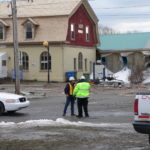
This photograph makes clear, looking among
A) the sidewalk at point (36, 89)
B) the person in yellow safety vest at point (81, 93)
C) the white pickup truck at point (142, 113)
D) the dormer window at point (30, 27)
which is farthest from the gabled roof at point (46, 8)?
the white pickup truck at point (142, 113)

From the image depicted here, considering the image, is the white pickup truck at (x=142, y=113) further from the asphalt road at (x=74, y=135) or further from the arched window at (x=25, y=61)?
the arched window at (x=25, y=61)

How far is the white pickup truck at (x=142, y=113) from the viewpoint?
10461 millimetres

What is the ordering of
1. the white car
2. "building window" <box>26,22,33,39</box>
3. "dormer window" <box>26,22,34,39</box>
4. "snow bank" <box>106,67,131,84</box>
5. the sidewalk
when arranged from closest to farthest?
the white car
the sidewalk
"dormer window" <box>26,22,34,39</box>
"building window" <box>26,22,33,39</box>
"snow bank" <box>106,67,131,84</box>

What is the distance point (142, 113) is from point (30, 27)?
1431 inches

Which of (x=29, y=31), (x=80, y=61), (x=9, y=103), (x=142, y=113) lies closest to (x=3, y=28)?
(x=29, y=31)

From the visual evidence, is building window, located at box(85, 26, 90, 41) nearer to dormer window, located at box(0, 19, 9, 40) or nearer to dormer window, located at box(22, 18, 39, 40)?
dormer window, located at box(22, 18, 39, 40)

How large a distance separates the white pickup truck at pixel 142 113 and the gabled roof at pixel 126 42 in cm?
4137

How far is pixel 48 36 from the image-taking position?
44906 millimetres

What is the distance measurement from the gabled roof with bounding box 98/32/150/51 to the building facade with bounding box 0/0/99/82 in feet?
19.5

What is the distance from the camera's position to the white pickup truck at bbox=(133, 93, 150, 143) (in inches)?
412

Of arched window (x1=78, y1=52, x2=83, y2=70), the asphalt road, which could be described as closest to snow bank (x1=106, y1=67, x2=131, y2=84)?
arched window (x1=78, y1=52, x2=83, y2=70)

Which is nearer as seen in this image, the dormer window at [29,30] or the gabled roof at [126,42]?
the dormer window at [29,30]

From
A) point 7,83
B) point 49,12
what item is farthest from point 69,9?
point 7,83

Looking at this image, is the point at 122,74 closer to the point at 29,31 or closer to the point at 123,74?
the point at 123,74
